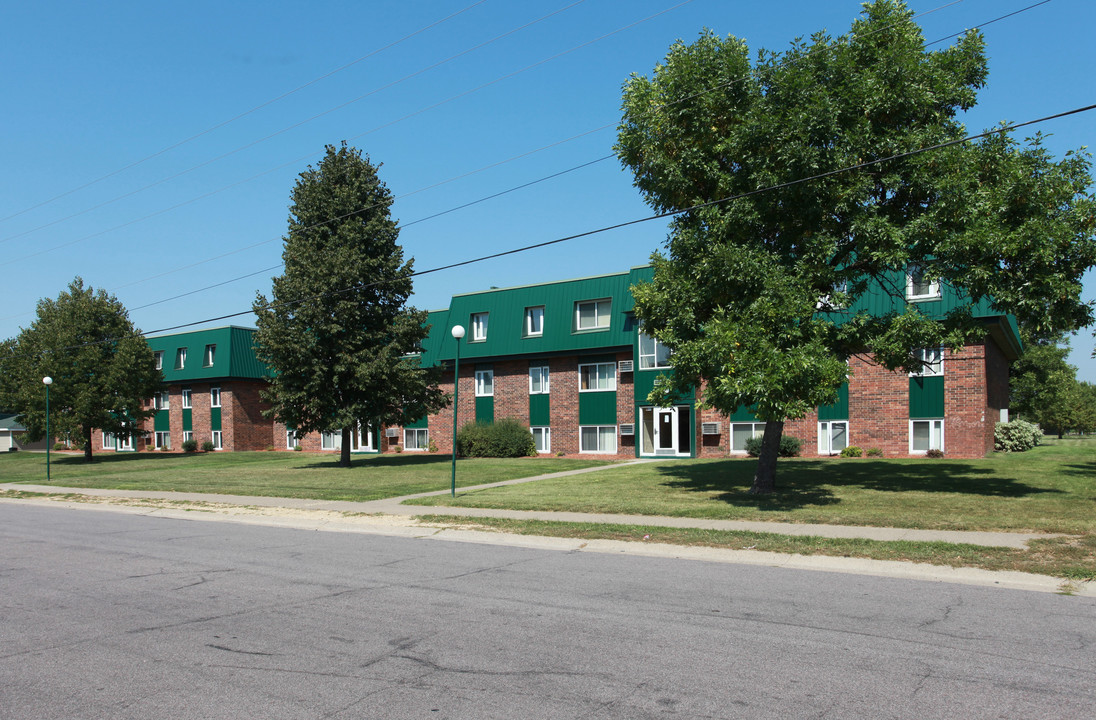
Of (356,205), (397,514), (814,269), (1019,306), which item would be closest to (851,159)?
(814,269)

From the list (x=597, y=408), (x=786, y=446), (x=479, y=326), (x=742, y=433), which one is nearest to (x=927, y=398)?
(x=786, y=446)

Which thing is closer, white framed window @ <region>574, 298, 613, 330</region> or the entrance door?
the entrance door

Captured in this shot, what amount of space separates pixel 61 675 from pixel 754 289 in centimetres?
1311

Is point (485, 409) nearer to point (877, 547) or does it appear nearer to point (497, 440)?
point (497, 440)

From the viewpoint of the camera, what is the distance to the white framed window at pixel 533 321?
35250 millimetres

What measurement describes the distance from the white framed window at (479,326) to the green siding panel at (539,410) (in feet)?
13.2

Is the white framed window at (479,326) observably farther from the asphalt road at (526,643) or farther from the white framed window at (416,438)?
the asphalt road at (526,643)

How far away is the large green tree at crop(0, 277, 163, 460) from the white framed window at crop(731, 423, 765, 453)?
2946 centimetres

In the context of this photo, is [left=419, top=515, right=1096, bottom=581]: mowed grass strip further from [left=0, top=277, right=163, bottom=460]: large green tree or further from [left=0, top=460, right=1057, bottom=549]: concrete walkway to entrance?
[left=0, top=277, right=163, bottom=460]: large green tree

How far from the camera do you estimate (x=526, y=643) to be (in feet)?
21.1

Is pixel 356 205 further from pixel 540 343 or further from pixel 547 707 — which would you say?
pixel 547 707

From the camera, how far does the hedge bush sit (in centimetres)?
3425

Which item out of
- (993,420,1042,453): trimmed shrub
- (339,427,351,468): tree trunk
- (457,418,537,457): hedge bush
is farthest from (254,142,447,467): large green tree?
(993,420,1042,453): trimmed shrub

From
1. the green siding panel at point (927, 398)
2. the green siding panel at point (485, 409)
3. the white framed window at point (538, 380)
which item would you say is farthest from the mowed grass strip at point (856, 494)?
the green siding panel at point (485, 409)
